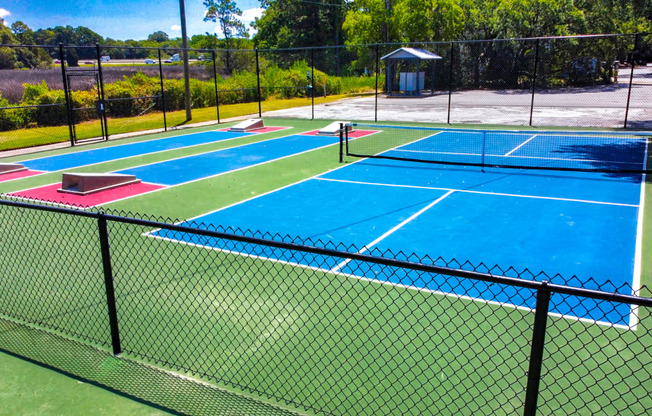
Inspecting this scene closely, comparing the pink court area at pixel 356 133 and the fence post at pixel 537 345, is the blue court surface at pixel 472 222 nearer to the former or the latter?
the fence post at pixel 537 345

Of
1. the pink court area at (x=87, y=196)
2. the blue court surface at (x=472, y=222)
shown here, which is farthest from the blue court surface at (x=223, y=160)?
the pink court area at (x=87, y=196)

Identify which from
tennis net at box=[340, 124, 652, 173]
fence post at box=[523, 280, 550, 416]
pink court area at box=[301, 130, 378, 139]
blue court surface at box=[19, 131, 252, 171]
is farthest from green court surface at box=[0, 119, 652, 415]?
pink court area at box=[301, 130, 378, 139]

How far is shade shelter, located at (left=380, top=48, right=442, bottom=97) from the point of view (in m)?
37.3

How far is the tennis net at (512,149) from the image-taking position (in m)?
14.5

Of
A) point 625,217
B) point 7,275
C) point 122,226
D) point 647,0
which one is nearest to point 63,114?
point 122,226

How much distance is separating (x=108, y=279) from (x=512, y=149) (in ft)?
49.0

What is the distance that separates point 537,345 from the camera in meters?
2.89

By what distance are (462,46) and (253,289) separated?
42.1 m

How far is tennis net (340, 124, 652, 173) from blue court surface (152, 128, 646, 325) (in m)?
1.24

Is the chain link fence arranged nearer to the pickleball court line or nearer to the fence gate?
the fence gate

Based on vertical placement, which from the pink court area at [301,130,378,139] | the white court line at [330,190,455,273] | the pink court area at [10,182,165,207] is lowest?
the white court line at [330,190,455,273]

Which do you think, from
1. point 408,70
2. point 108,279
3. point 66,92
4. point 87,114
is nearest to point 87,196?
point 108,279

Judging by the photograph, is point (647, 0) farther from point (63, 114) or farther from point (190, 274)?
point (63, 114)

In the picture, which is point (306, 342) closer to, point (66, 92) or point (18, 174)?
point (18, 174)
